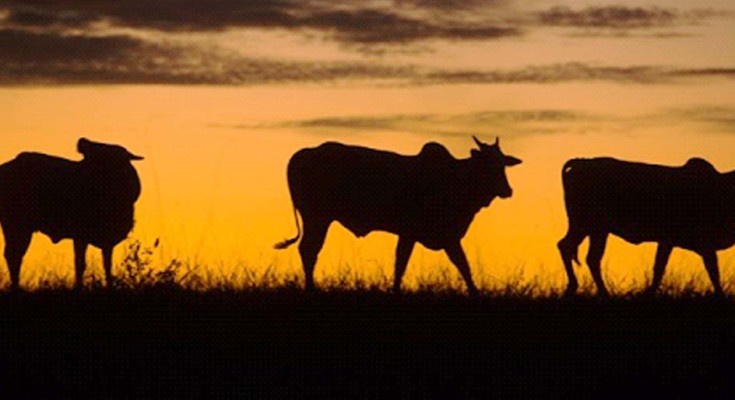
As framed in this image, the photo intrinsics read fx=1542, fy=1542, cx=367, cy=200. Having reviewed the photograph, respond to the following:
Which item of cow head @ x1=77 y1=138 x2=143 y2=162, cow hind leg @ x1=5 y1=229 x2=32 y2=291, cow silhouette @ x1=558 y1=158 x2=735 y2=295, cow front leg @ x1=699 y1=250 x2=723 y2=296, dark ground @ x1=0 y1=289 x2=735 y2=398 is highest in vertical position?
cow head @ x1=77 y1=138 x2=143 y2=162

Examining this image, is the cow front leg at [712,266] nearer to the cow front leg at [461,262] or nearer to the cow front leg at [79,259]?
the cow front leg at [461,262]

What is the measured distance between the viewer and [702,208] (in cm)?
1761

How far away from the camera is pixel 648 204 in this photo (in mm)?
17453

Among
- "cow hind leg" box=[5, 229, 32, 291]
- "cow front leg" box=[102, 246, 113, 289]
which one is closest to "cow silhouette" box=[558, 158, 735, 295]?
"cow front leg" box=[102, 246, 113, 289]

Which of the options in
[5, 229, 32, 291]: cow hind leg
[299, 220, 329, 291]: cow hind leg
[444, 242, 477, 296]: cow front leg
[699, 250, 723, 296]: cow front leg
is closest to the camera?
[444, 242, 477, 296]: cow front leg

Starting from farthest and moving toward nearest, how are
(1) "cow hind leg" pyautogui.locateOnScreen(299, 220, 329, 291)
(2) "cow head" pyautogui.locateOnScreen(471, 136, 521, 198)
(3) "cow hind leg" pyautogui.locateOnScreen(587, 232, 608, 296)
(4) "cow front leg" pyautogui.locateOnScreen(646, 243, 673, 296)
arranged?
(2) "cow head" pyautogui.locateOnScreen(471, 136, 521, 198) → (1) "cow hind leg" pyautogui.locateOnScreen(299, 220, 329, 291) → (3) "cow hind leg" pyautogui.locateOnScreen(587, 232, 608, 296) → (4) "cow front leg" pyautogui.locateOnScreen(646, 243, 673, 296)

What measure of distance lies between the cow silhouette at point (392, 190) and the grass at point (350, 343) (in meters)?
2.99

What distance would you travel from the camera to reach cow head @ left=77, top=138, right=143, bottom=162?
17.3 meters

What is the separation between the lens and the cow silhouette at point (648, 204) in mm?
17281

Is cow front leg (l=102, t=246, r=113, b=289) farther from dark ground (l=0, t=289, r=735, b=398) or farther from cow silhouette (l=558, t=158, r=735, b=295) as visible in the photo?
cow silhouette (l=558, t=158, r=735, b=295)

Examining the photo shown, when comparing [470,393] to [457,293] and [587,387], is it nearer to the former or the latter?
[587,387]

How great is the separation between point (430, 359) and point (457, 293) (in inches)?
125

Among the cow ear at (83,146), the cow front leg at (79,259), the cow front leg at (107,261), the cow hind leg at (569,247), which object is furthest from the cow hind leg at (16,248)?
the cow hind leg at (569,247)

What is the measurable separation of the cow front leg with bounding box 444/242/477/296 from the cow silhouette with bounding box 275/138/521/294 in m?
0.36
